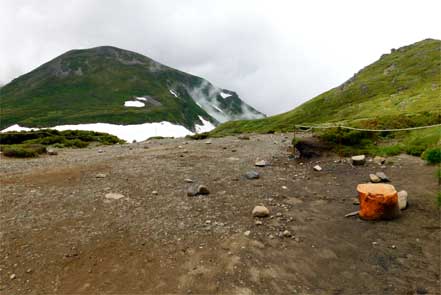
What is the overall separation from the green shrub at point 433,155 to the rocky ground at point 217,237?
1.86ft

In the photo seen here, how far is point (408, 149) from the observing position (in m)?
18.8

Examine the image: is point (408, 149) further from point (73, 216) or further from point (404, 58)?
point (404, 58)

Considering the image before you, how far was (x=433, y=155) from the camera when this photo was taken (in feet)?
53.0

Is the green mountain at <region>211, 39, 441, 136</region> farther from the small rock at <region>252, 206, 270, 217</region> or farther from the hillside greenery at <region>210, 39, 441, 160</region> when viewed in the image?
the small rock at <region>252, 206, 270, 217</region>

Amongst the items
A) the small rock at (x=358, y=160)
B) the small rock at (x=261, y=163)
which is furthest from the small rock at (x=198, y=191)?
the small rock at (x=358, y=160)

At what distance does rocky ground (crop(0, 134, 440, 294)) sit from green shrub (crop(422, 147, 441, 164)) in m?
0.57

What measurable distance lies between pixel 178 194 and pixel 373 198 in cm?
758

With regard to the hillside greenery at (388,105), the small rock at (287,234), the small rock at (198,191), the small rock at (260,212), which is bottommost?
the small rock at (287,234)

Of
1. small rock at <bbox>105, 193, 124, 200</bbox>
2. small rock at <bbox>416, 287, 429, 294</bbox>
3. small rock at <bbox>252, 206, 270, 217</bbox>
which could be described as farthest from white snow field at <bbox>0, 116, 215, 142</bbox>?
small rock at <bbox>416, 287, 429, 294</bbox>

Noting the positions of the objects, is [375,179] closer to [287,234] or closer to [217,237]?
[287,234]

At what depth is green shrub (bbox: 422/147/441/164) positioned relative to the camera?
1588 cm

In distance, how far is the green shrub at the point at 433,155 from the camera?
1588cm

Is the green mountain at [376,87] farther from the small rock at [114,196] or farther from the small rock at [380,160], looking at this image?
the small rock at [114,196]

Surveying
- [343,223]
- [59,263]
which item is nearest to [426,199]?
[343,223]
